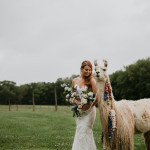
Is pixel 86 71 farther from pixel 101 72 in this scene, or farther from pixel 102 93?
pixel 102 93

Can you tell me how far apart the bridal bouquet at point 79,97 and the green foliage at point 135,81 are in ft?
133

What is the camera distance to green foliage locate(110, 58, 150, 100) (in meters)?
45.2

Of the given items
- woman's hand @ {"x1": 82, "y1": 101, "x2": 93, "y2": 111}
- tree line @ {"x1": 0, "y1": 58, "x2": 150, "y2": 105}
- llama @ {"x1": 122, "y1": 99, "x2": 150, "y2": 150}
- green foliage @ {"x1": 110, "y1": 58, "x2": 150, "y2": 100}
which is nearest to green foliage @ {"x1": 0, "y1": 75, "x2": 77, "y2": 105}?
tree line @ {"x1": 0, "y1": 58, "x2": 150, "y2": 105}

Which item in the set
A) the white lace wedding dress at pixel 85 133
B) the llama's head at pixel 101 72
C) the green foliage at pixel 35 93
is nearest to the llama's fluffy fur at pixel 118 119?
the llama's head at pixel 101 72

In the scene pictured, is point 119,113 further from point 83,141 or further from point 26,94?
point 26,94

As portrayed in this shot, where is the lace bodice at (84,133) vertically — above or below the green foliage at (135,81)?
below

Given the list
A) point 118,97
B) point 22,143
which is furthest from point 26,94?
point 22,143

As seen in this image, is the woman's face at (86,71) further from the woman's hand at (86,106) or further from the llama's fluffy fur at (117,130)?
the woman's hand at (86,106)

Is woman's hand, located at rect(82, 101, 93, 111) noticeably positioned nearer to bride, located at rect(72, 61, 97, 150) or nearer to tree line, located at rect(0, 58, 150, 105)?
bride, located at rect(72, 61, 97, 150)

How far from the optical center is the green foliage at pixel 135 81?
4525 centimetres

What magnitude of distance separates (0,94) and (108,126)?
5600cm

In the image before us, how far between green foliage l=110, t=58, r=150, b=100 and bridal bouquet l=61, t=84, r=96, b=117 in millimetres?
40447

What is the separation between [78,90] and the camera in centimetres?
523

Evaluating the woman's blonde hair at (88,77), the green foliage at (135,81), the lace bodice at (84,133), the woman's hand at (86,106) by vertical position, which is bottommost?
the lace bodice at (84,133)
